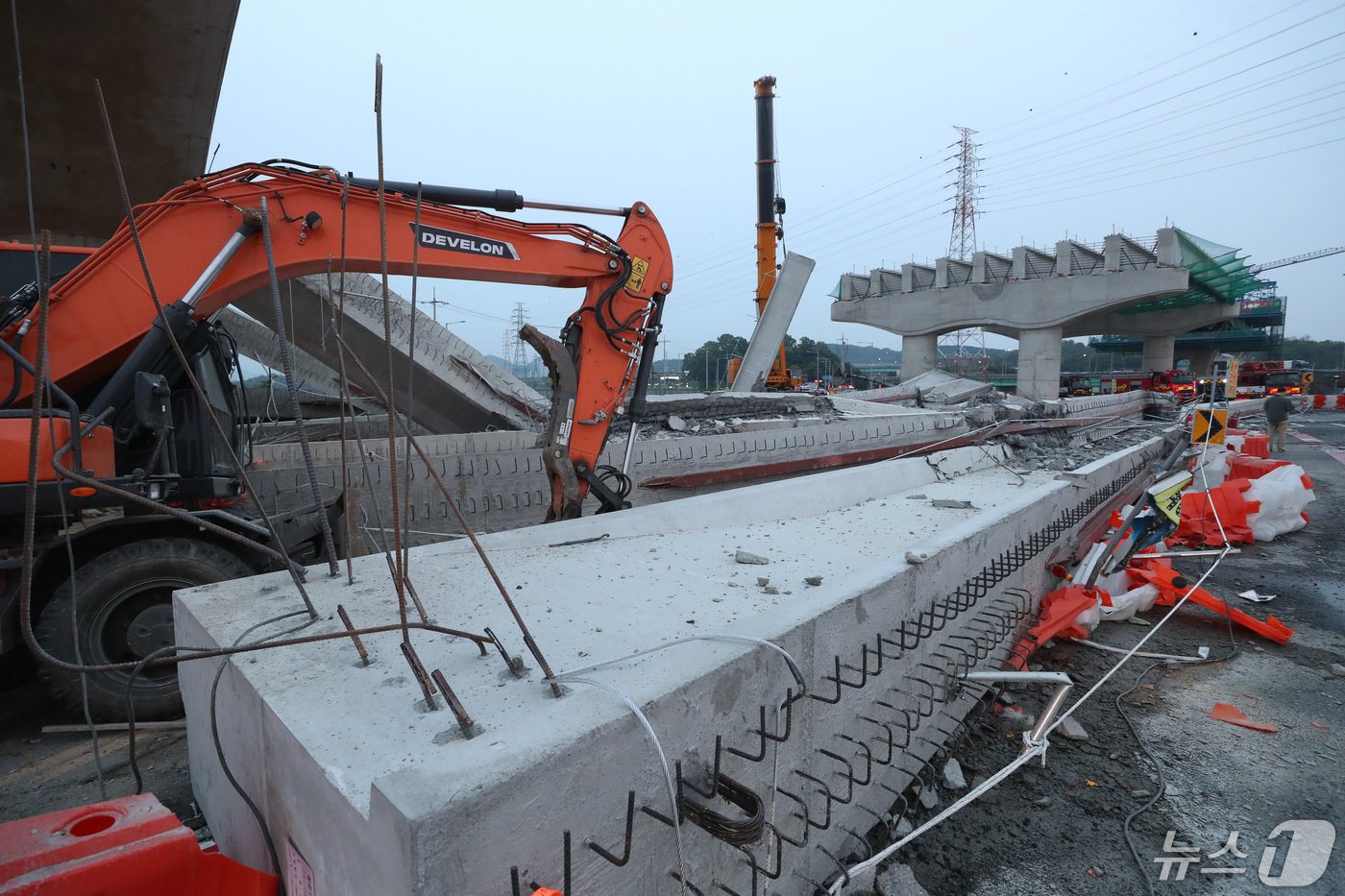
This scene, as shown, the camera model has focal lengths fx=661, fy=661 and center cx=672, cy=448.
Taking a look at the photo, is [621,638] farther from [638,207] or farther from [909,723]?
[638,207]

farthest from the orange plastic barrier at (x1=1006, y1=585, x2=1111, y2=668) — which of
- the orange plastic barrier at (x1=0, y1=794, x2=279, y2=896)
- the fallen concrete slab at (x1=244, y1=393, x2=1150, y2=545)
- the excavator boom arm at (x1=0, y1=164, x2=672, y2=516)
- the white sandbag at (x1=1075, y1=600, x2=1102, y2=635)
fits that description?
the orange plastic barrier at (x1=0, y1=794, x2=279, y2=896)

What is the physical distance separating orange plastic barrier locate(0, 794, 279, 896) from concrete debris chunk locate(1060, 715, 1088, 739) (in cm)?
396

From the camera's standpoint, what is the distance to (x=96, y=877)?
1.49 m

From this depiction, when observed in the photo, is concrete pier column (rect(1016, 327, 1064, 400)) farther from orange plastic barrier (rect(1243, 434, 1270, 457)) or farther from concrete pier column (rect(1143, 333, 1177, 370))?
orange plastic barrier (rect(1243, 434, 1270, 457))

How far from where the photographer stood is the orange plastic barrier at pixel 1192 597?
16.4 ft

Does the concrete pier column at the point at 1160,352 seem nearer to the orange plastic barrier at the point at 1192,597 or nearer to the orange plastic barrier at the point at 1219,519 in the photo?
the orange plastic barrier at the point at 1219,519

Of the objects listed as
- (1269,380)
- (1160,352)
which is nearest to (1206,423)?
(1269,380)

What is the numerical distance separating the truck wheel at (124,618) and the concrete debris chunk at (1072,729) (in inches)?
188

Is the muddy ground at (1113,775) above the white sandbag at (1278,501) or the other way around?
the other way around

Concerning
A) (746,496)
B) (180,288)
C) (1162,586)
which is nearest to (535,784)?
(746,496)

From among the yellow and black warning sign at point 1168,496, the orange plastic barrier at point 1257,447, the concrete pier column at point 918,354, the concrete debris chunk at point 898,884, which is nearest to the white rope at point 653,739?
the concrete debris chunk at point 898,884

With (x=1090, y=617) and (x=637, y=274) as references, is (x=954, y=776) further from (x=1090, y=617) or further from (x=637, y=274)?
(x=637, y=274)

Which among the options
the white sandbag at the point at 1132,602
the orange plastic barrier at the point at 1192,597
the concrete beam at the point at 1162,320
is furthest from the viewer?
the concrete beam at the point at 1162,320

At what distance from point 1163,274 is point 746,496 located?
26912mm
